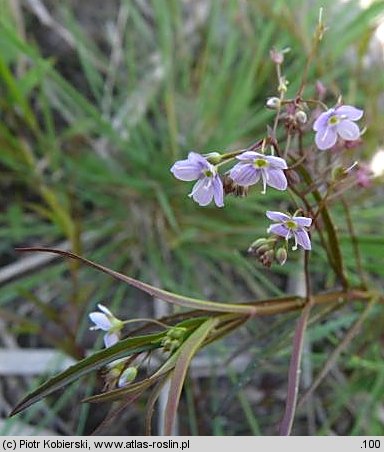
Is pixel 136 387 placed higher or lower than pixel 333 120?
lower

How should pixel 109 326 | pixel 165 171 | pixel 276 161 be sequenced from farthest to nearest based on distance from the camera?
pixel 165 171 → pixel 109 326 → pixel 276 161

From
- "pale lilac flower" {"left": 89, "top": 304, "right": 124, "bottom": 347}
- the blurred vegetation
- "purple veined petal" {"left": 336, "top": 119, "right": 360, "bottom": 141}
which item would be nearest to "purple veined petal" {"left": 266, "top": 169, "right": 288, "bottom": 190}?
"purple veined petal" {"left": 336, "top": 119, "right": 360, "bottom": 141}

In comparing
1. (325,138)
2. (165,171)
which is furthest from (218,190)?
(165,171)

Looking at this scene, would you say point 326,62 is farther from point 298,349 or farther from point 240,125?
point 298,349

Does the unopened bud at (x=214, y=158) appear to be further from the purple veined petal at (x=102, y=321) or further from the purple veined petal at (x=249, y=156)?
the purple veined petal at (x=102, y=321)

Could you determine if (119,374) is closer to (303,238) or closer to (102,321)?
(102,321)

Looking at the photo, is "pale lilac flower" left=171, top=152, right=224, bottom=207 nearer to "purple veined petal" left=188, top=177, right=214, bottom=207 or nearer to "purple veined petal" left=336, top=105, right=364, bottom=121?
"purple veined petal" left=188, top=177, right=214, bottom=207
